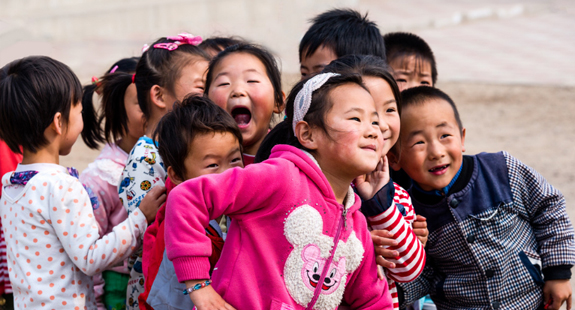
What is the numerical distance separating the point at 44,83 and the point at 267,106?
949 mm

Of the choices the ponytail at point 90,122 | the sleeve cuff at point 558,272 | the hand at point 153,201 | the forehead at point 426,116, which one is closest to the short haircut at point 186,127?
the hand at point 153,201

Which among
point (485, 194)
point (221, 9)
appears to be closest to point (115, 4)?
point (221, 9)

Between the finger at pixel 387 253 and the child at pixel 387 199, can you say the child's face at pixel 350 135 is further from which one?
the finger at pixel 387 253

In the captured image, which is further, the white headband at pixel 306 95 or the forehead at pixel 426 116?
the forehead at pixel 426 116

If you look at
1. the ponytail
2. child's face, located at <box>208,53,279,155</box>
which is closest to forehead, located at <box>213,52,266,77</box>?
child's face, located at <box>208,53,279,155</box>

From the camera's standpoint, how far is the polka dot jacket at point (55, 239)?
2383 millimetres

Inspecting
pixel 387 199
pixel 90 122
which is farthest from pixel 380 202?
pixel 90 122

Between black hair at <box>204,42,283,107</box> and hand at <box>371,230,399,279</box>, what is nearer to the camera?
hand at <box>371,230,399,279</box>

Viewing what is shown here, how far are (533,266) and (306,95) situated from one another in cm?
139

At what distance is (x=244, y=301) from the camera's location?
6.40 feet

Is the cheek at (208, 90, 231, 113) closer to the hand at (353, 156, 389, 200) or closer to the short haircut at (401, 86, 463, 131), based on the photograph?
the hand at (353, 156, 389, 200)

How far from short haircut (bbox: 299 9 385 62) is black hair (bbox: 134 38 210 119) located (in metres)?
0.59

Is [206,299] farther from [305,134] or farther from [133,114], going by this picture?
[133,114]

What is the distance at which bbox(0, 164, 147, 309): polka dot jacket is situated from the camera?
2383 mm
